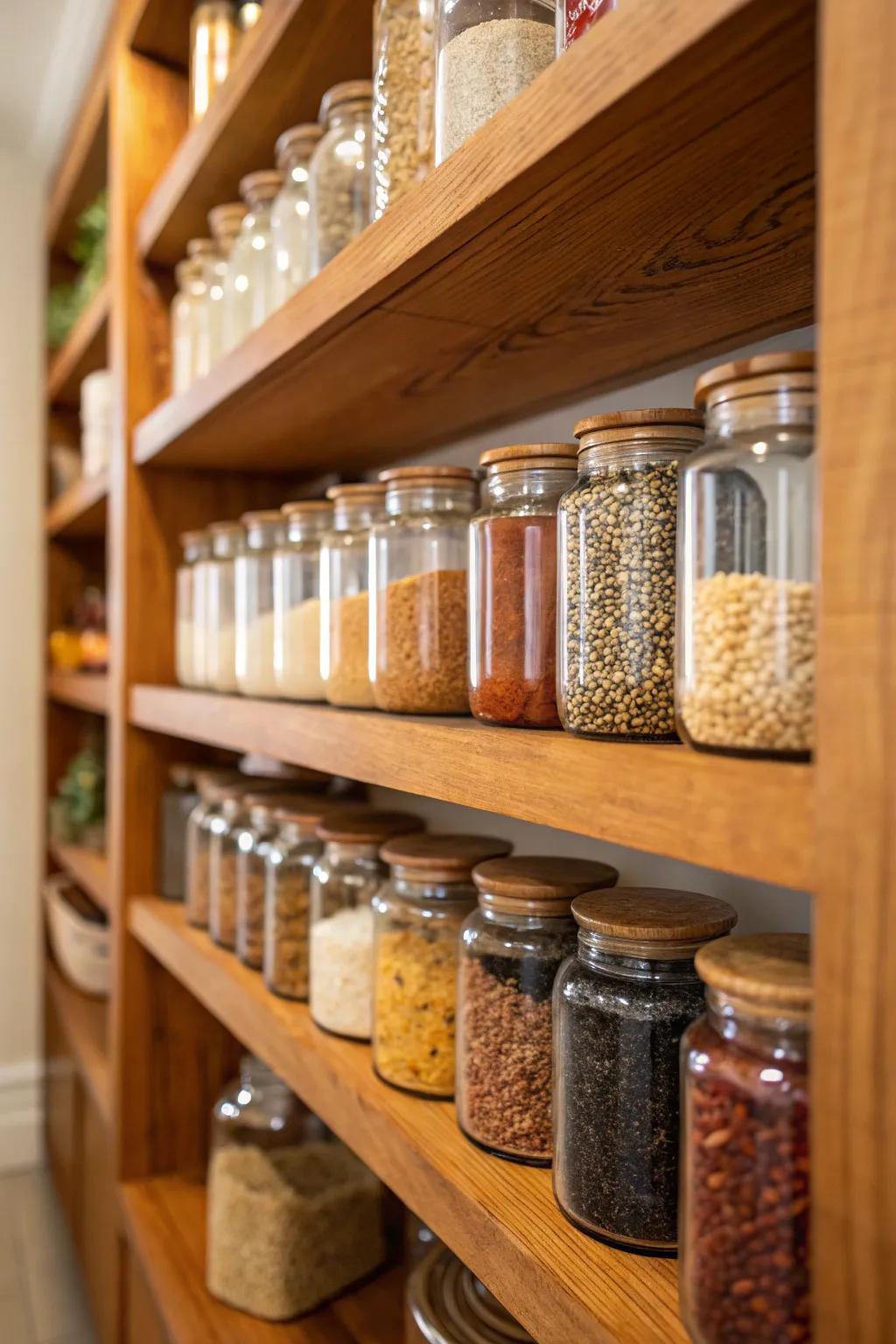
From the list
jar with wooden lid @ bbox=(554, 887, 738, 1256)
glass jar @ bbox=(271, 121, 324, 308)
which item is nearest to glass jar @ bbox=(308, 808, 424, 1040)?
jar with wooden lid @ bbox=(554, 887, 738, 1256)

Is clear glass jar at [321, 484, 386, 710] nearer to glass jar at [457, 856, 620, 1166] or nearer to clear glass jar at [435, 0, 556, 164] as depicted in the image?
glass jar at [457, 856, 620, 1166]

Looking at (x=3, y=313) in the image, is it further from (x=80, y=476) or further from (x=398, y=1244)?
(x=398, y=1244)

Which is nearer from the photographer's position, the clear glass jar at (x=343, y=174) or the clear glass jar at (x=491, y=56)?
the clear glass jar at (x=491, y=56)

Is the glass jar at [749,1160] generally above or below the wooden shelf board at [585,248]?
below

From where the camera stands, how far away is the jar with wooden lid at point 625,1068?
0.68 metres

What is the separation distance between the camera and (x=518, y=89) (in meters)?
0.76

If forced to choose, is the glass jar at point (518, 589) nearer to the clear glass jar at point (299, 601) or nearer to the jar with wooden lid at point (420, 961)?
the jar with wooden lid at point (420, 961)

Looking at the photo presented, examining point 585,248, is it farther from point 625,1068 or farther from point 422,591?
point 625,1068

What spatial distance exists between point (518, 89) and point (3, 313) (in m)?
2.45

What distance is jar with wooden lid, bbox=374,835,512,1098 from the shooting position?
3.18 ft

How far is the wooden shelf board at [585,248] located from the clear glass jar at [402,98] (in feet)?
0.24

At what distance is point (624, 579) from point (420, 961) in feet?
1.57

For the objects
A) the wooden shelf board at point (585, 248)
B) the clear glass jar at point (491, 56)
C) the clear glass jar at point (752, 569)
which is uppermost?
the clear glass jar at point (491, 56)

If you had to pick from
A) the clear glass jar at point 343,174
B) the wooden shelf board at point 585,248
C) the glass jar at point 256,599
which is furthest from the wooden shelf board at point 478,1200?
the clear glass jar at point 343,174
